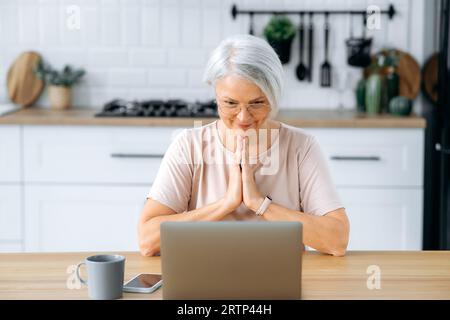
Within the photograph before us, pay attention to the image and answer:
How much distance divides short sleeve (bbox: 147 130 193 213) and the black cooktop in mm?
1390

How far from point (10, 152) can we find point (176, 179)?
169 centimetres

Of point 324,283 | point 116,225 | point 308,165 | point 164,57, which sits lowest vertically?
point 116,225

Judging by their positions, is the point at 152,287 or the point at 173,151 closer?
the point at 152,287

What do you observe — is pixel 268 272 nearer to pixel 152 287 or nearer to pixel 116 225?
pixel 152 287

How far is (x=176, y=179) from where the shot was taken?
8.04ft

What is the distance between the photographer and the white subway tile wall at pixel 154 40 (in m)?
4.36

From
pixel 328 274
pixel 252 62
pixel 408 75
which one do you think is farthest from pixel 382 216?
pixel 328 274

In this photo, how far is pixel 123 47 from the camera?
4418 millimetres

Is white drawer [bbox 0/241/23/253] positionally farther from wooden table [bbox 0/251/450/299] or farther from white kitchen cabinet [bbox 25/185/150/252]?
wooden table [bbox 0/251/450/299]

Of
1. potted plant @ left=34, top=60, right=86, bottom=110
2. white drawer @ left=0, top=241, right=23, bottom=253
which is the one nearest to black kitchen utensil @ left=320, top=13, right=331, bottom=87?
potted plant @ left=34, top=60, right=86, bottom=110

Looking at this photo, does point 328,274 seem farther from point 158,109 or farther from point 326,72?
point 326,72

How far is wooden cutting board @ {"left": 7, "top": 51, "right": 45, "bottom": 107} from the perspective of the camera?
4.38 meters

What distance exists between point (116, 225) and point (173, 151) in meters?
1.48
